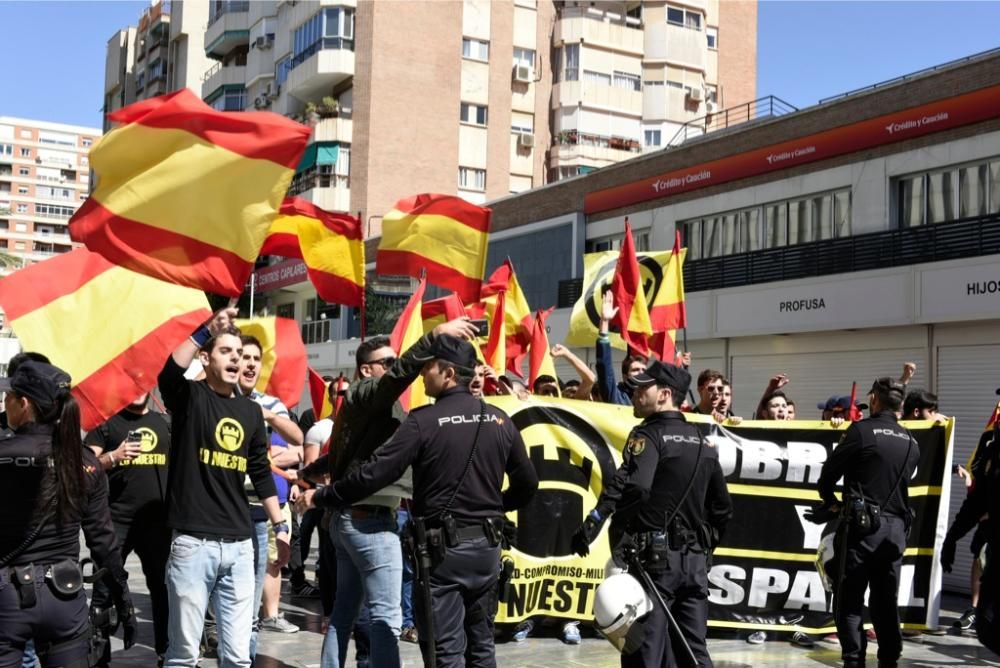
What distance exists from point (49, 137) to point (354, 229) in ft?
514

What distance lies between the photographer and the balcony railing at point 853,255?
18.7 m

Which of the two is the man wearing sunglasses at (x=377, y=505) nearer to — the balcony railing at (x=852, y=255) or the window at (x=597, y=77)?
the balcony railing at (x=852, y=255)

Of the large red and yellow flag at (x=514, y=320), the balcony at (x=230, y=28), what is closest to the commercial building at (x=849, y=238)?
the large red and yellow flag at (x=514, y=320)

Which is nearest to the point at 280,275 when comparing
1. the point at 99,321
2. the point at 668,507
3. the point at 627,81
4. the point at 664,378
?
the point at 627,81

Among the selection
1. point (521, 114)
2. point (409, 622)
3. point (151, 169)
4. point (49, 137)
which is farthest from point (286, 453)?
point (49, 137)

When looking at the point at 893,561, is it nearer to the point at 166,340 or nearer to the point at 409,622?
the point at 409,622

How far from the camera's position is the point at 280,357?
11578 mm

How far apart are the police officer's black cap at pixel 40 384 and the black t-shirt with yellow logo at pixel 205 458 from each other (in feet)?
2.95

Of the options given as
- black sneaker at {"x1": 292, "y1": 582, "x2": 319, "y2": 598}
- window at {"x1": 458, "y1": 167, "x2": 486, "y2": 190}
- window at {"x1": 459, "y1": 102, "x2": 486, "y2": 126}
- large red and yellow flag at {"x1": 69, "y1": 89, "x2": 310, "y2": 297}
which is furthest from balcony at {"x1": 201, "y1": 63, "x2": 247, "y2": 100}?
large red and yellow flag at {"x1": 69, "y1": 89, "x2": 310, "y2": 297}

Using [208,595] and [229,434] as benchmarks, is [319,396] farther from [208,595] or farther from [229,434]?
[208,595]

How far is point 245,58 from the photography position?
2130 inches

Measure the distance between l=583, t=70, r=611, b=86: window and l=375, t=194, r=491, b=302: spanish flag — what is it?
39462 mm

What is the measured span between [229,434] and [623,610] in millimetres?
2281

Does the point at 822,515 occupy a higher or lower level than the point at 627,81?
lower
